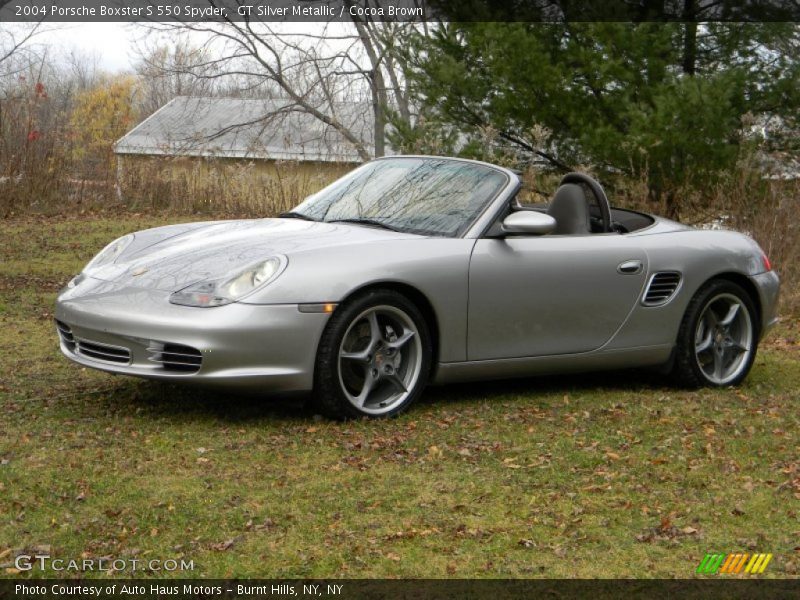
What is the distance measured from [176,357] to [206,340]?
0.65ft

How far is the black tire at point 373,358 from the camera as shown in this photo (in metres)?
5.95

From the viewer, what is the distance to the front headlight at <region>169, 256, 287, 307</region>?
5.76 meters

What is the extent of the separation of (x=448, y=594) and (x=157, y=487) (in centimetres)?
157

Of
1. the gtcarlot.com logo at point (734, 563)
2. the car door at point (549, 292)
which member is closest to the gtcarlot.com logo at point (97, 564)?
the gtcarlot.com logo at point (734, 563)

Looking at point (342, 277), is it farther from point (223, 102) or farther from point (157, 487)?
point (223, 102)

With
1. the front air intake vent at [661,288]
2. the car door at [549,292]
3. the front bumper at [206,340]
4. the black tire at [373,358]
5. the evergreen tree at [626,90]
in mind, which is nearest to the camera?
the front bumper at [206,340]

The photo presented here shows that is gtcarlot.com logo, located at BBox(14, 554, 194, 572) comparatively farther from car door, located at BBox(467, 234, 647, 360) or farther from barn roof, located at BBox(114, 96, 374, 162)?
barn roof, located at BBox(114, 96, 374, 162)

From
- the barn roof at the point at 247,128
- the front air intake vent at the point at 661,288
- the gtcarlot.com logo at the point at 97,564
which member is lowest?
the barn roof at the point at 247,128

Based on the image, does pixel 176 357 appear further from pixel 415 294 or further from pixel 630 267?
pixel 630 267

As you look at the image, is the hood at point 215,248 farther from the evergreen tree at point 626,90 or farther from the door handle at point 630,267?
the evergreen tree at point 626,90

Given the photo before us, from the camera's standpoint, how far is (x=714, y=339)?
7.63m

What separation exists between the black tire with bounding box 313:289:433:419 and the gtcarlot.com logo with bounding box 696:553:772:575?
2.32 metres

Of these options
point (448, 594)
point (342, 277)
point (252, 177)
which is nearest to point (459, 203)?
point (342, 277)

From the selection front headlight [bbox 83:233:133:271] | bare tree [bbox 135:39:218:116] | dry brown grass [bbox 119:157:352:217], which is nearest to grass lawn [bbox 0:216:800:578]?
front headlight [bbox 83:233:133:271]
